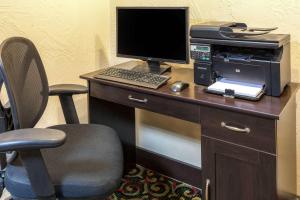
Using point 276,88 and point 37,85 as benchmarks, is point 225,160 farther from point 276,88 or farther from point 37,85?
point 37,85

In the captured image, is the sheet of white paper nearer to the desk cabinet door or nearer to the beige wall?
the desk cabinet door

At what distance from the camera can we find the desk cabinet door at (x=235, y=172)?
4.66 feet

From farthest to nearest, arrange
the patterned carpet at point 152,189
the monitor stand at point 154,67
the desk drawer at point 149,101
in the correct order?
1. the patterned carpet at point 152,189
2. the monitor stand at point 154,67
3. the desk drawer at point 149,101

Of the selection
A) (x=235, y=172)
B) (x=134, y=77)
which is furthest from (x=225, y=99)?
(x=134, y=77)

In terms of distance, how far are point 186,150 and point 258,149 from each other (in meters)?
0.92

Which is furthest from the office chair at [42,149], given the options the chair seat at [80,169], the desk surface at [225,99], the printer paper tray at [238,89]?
the printer paper tray at [238,89]

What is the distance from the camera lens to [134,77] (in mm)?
1903

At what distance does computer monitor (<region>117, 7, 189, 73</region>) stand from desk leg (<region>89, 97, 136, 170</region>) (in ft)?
1.18

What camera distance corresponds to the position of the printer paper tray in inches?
59.2

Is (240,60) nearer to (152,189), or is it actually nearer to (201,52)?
(201,52)

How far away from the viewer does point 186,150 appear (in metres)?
2.30

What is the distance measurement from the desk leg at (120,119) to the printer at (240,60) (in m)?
0.71

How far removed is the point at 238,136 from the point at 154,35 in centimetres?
85

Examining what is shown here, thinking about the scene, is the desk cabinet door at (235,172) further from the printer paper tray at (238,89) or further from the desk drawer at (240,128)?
the printer paper tray at (238,89)
